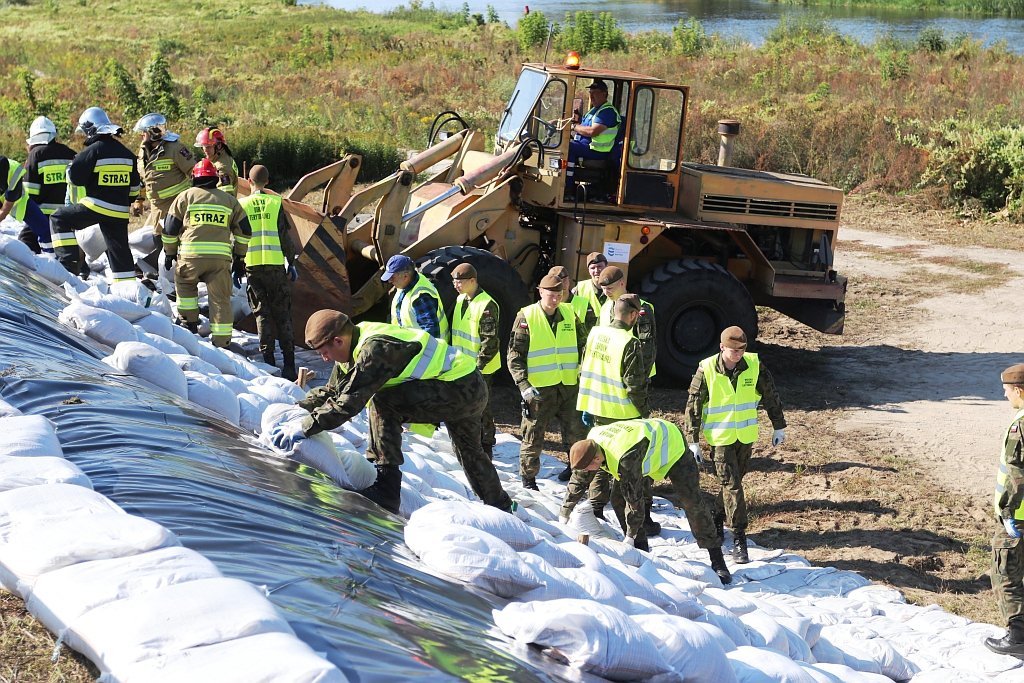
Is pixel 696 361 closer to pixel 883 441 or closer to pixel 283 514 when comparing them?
pixel 883 441

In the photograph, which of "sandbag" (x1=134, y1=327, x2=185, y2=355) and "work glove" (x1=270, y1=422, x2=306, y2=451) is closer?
"work glove" (x1=270, y1=422, x2=306, y2=451)

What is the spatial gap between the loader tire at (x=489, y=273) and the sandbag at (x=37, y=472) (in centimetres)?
470

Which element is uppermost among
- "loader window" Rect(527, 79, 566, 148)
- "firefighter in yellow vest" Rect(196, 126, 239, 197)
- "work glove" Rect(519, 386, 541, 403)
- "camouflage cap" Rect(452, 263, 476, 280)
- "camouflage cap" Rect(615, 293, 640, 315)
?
"loader window" Rect(527, 79, 566, 148)

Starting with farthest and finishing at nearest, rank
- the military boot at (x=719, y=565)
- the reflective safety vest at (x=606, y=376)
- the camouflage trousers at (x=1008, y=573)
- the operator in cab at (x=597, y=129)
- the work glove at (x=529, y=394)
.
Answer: the operator in cab at (x=597, y=129) < the work glove at (x=529, y=394) < the reflective safety vest at (x=606, y=376) < the military boot at (x=719, y=565) < the camouflage trousers at (x=1008, y=573)

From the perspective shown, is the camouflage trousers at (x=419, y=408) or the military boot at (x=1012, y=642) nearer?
the camouflage trousers at (x=419, y=408)

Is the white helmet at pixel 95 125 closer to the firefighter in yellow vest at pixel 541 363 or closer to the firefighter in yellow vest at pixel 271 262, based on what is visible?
the firefighter in yellow vest at pixel 271 262

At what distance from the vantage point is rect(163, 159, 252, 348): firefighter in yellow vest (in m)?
7.99

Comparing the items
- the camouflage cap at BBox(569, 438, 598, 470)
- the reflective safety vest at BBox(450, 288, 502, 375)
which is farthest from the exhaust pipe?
the camouflage cap at BBox(569, 438, 598, 470)

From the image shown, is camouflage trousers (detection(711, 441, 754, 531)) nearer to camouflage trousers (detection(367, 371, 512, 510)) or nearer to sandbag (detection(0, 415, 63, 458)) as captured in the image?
camouflage trousers (detection(367, 371, 512, 510))

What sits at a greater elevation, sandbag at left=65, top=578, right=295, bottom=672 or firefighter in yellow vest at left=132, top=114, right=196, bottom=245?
firefighter in yellow vest at left=132, top=114, right=196, bottom=245

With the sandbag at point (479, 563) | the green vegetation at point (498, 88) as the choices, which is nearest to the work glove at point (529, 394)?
the sandbag at point (479, 563)

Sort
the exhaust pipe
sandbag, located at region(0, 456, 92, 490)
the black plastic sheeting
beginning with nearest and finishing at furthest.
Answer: the black plastic sheeting, sandbag, located at region(0, 456, 92, 490), the exhaust pipe

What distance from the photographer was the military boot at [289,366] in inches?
325

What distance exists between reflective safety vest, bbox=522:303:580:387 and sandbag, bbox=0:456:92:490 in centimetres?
379
